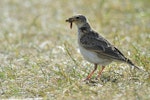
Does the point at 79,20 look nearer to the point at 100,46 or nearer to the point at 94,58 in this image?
the point at 100,46

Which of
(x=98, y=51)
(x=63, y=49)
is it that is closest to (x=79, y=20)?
(x=98, y=51)

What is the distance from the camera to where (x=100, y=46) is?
8.73m

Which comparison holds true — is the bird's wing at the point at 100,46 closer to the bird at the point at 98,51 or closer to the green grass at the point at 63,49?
the bird at the point at 98,51

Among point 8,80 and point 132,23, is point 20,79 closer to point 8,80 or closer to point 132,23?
point 8,80

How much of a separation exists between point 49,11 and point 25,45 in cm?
378

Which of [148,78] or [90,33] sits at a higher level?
[90,33]

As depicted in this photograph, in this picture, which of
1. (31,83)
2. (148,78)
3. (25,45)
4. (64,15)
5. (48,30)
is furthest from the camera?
(64,15)

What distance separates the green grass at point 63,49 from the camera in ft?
26.4

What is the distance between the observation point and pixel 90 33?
9102mm

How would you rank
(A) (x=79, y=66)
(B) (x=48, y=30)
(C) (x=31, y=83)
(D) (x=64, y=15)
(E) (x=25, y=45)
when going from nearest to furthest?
(C) (x=31, y=83) < (A) (x=79, y=66) < (E) (x=25, y=45) < (B) (x=48, y=30) < (D) (x=64, y=15)

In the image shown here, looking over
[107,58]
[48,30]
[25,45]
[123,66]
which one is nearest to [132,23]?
[48,30]

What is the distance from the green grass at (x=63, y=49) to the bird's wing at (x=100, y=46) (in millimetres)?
331

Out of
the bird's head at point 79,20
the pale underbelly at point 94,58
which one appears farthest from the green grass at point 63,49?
the bird's head at point 79,20

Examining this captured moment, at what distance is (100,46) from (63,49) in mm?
2190
